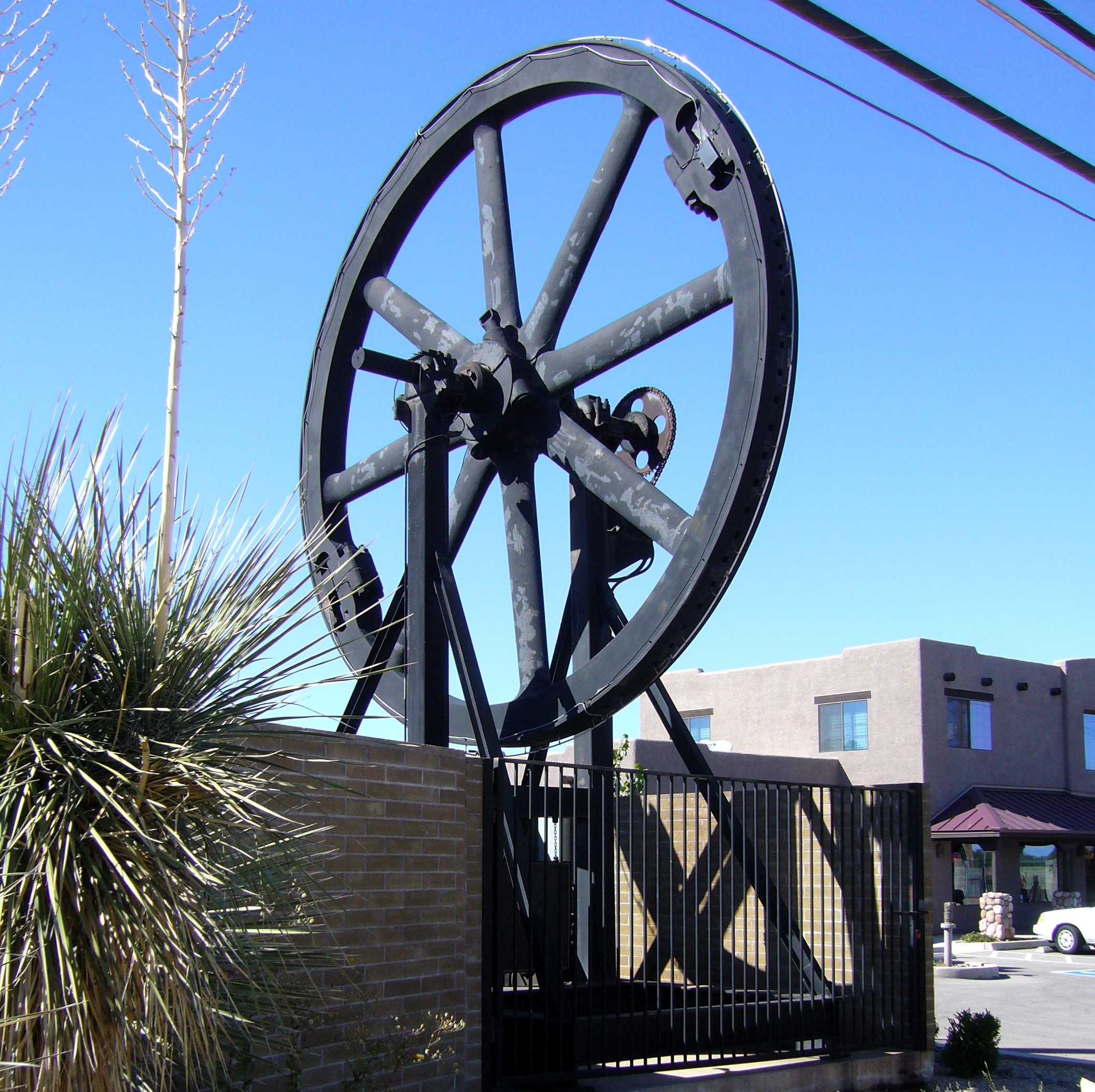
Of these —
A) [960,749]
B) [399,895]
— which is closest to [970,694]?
[960,749]

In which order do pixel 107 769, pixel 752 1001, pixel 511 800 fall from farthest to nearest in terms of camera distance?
pixel 752 1001
pixel 511 800
pixel 107 769

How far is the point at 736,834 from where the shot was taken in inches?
317

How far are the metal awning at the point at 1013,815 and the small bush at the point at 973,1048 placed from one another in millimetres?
17837

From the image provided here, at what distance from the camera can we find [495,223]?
9406mm

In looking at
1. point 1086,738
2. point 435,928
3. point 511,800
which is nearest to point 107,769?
point 435,928

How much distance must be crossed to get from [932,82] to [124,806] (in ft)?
14.8

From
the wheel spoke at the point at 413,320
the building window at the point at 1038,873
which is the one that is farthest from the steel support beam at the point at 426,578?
the building window at the point at 1038,873

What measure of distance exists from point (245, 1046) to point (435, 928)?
5.17 ft

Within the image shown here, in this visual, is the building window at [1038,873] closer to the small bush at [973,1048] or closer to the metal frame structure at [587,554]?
the small bush at [973,1048]

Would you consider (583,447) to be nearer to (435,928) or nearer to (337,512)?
(337,512)

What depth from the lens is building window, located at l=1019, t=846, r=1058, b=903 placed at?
94.3 ft

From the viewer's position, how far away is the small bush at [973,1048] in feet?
29.5

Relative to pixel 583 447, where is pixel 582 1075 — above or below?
below

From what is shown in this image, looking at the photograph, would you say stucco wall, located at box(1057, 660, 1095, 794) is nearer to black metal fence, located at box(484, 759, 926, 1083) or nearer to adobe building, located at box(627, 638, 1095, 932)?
adobe building, located at box(627, 638, 1095, 932)
